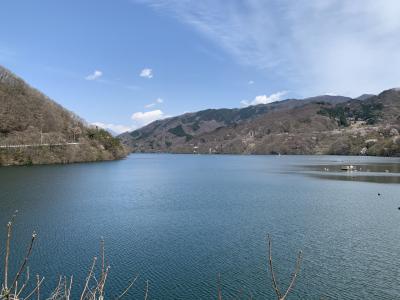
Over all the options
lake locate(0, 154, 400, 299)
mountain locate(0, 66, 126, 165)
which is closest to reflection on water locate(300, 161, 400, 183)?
lake locate(0, 154, 400, 299)

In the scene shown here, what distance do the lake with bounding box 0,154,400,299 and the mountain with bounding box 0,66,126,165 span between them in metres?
83.7

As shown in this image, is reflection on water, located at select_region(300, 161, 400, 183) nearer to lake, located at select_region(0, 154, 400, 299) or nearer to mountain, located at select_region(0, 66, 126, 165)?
lake, located at select_region(0, 154, 400, 299)

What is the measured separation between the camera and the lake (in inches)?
1085

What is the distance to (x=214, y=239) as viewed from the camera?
39562mm

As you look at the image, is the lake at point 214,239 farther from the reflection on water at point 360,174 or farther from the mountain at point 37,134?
the mountain at point 37,134

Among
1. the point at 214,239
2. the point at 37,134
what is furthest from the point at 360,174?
the point at 37,134

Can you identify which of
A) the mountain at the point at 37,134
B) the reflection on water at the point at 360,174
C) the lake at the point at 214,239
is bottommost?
the lake at the point at 214,239

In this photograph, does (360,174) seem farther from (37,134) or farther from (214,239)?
(37,134)

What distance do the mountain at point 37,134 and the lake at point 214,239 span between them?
83.7 metres

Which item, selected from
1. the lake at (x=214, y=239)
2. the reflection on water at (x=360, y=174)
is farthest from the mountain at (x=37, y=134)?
the reflection on water at (x=360, y=174)

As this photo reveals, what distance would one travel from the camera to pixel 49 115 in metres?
188

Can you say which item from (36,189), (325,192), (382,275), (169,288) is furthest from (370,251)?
(36,189)

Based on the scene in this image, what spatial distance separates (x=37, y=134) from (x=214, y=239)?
148 m

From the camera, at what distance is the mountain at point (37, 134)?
494 ft
